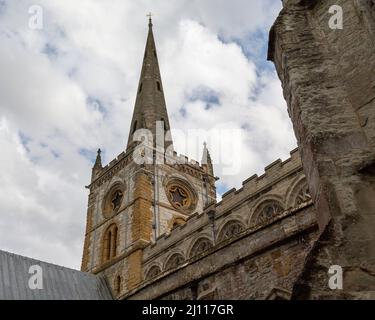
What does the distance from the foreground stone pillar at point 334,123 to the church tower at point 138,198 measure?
20017mm

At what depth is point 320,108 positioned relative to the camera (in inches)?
144

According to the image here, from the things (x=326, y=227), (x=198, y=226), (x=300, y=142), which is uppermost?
(x=198, y=226)

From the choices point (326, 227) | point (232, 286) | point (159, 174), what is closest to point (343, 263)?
point (326, 227)

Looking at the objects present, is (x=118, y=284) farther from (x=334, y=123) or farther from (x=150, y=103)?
(x=334, y=123)

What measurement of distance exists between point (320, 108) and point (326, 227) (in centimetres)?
121

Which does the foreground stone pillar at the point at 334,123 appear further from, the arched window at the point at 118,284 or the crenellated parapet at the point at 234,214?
the arched window at the point at 118,284

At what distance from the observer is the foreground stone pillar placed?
2764mm

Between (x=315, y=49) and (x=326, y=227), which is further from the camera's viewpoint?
(x=315, y=49)

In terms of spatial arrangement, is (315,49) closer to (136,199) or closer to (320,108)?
(320,108)

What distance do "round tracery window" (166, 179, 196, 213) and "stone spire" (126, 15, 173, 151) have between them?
3409mm

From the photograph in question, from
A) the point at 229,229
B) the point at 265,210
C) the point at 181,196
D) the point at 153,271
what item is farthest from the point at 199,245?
the point at 181,196

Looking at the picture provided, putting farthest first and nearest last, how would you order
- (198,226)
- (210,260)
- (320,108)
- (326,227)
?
(198,226) → (210,260) → (320,108) → (326,227)

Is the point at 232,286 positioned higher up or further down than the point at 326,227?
higher up

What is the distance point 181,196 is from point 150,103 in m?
9.50
